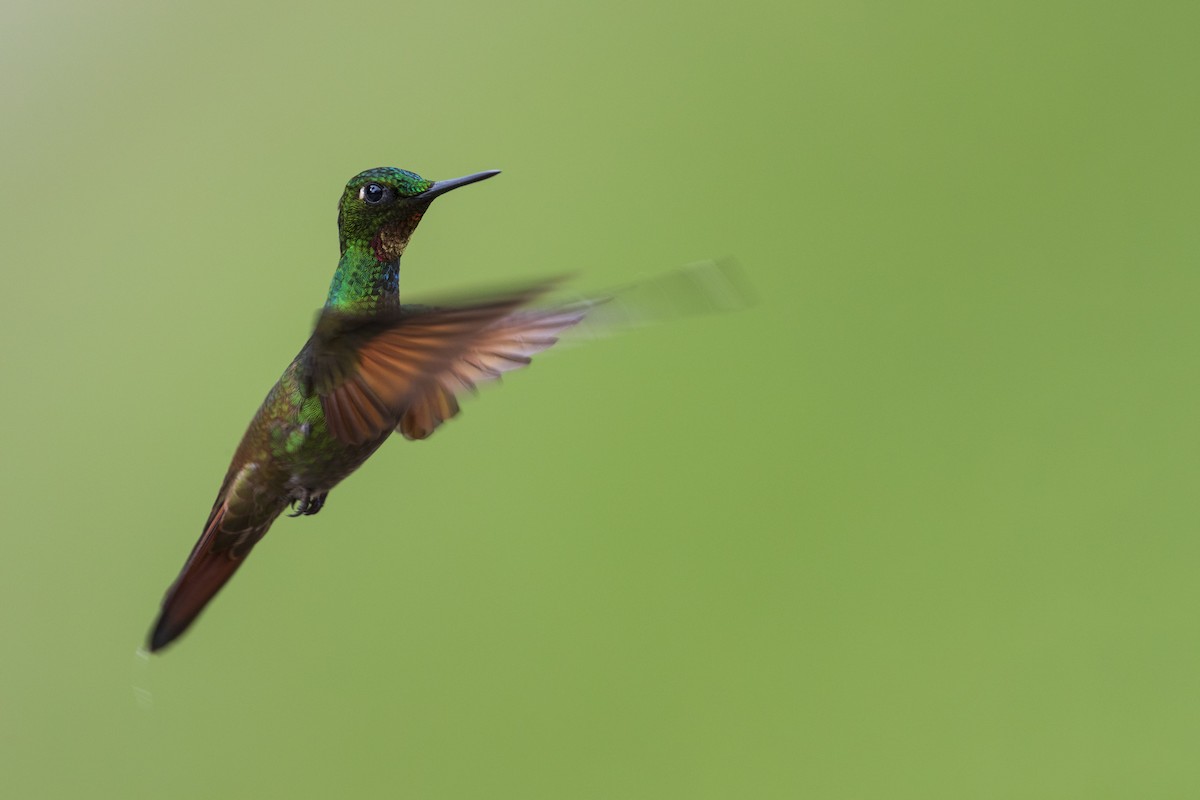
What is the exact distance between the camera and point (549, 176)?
1.47m

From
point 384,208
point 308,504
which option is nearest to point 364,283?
point 384,208

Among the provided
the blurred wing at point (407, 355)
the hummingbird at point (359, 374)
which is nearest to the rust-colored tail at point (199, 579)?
the hummingbird at point (359, 374)

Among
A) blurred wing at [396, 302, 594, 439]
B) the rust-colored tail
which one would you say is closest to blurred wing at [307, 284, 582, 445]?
blurred wing at [396, 302, 594, 439]

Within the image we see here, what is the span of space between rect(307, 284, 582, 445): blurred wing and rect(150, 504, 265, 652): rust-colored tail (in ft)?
0.38

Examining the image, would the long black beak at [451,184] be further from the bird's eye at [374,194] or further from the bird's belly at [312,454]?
the bird's belly at [312,454]

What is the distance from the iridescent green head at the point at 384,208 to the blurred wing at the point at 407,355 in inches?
2.8

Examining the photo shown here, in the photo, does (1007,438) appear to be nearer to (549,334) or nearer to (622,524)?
(622,524)

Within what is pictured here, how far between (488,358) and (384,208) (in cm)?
10

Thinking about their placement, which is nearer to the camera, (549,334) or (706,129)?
(549,334)

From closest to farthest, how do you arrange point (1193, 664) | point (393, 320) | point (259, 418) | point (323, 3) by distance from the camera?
point (393, 320), point (259, 418), point (1193, 664), point (323, 3)

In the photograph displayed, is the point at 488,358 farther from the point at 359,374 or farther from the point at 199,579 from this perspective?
the point at 199,579

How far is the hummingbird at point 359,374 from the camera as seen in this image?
1.55 feet

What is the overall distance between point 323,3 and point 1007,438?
1.09 m

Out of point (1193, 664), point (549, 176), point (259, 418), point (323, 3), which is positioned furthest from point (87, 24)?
point (1193, 664)
